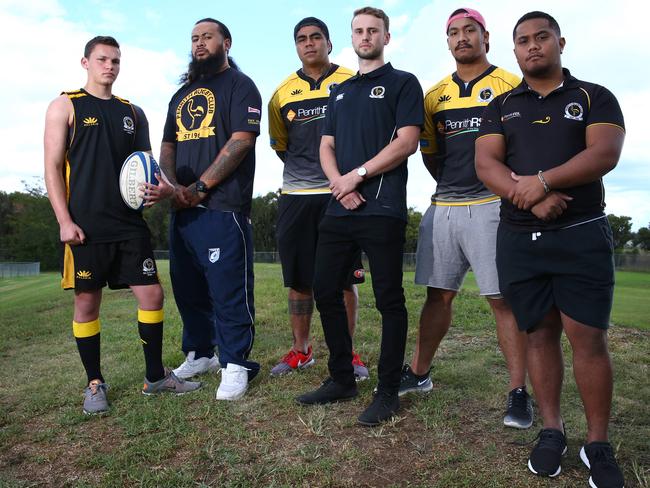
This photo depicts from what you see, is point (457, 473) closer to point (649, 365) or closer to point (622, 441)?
point (622, 441)

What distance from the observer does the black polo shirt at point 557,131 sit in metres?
2.97

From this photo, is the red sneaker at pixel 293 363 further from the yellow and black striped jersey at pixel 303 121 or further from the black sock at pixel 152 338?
the yellow and black striped jersey at pixel 303 121

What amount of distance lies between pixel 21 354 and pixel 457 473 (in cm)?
583

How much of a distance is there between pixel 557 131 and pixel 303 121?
2.36m

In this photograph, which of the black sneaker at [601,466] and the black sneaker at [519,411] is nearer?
the black sneaker at [601,466]

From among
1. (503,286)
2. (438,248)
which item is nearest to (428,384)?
(438,248)

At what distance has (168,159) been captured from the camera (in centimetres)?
474

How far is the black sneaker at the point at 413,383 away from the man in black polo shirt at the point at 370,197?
0.38m

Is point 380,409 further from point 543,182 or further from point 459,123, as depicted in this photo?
point 459,123

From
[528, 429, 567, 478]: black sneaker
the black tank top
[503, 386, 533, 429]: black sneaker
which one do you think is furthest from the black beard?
[528, 429, 567, 478]: black sneaker

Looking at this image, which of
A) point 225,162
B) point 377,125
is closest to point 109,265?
point 225,162

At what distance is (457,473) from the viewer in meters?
2.85

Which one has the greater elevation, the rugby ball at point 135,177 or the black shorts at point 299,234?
the rugby ball at point 135,177

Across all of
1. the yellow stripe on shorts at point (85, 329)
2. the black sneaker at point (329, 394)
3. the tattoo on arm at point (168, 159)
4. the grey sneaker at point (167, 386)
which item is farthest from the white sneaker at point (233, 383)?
the tattoo on arm at point (168, 159)
